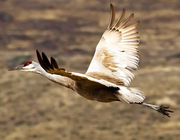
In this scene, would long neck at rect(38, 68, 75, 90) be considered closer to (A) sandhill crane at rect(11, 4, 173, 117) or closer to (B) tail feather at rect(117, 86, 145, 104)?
(A) sandhill crane at rect(11, 4, 173, 117)

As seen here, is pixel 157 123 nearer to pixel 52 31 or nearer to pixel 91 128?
pixel 91 128

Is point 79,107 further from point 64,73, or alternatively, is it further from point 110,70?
point 64,73

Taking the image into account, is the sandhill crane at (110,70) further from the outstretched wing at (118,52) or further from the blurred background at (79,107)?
the blurred background at (79,107)

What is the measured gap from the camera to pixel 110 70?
35.1 ft

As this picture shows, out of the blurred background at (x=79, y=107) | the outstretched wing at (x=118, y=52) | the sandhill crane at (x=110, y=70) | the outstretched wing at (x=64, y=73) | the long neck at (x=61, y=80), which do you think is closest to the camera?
the outstretched wing at (x=64, y=73)

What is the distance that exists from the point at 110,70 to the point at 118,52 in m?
0.64

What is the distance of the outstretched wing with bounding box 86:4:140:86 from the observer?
1062 cm

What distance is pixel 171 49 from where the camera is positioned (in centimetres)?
3538

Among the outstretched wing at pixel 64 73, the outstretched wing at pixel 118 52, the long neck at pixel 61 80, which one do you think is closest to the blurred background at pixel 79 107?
the outstretched wing at pixel 118 52

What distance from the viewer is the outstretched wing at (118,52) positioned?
34.9 ft

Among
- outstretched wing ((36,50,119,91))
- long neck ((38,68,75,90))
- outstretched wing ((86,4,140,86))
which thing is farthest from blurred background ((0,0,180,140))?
outstretched wing ((36,50,119,91))

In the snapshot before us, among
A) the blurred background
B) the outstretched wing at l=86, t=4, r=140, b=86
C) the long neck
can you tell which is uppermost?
the outstretched wing at l=86, t=4, r=140, b=86

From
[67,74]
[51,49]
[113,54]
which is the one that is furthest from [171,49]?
[67,74]

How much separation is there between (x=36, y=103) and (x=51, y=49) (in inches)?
460
